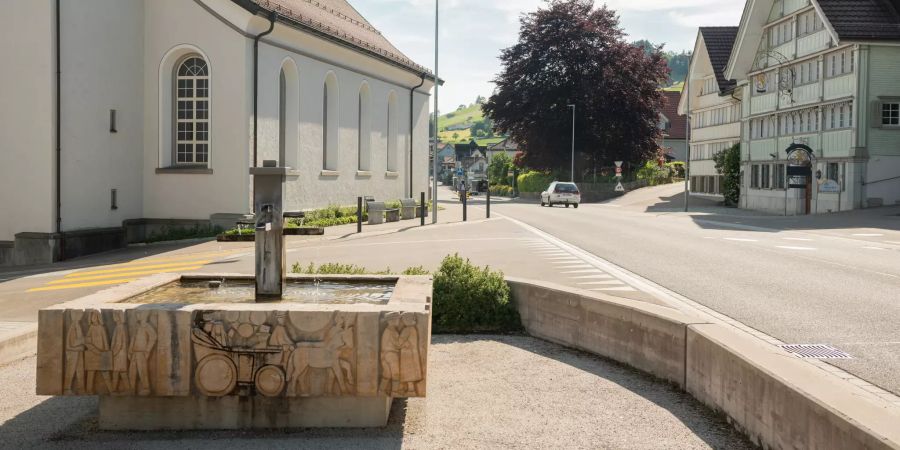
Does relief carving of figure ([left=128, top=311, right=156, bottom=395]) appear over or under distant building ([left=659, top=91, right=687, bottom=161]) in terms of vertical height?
under

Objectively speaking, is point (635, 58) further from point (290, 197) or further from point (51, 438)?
point (51, 438)

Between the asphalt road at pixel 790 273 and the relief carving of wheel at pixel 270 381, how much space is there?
4496mm

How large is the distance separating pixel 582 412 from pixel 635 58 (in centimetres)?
6523

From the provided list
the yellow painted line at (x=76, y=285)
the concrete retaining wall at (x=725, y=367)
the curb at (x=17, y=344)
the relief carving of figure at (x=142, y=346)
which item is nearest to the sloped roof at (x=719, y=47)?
the yellow painted line at (x=76, y=285)

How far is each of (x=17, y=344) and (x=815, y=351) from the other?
7.48 m

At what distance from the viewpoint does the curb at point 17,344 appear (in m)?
8.05

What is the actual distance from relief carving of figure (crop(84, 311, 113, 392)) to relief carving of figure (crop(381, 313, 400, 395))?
1813 mm

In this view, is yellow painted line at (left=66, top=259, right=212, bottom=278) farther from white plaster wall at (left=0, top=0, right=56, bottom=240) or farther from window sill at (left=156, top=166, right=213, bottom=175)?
window sill at (left=156, top=166, right=213, bottom=175)

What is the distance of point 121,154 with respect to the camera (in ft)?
80.2

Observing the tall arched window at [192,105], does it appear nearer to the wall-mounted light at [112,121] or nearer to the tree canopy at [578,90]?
the wall-mounted light at [112,121]

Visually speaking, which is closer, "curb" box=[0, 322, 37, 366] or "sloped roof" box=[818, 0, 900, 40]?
"curb" box=[0, 322, 37, 366]

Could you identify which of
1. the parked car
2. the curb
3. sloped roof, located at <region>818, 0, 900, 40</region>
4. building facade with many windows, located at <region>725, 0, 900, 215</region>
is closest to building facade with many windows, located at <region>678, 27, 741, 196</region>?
building facade with many windows, located at <region>725, 0, 900, 215</region>

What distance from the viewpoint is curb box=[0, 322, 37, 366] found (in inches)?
317

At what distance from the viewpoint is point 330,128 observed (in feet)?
110
